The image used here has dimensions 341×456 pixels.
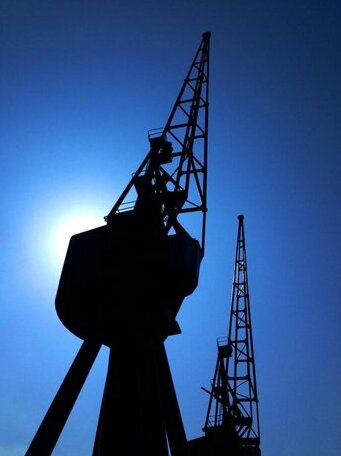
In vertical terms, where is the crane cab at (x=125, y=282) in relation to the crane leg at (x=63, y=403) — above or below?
above

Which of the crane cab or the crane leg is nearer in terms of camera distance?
the crane leg

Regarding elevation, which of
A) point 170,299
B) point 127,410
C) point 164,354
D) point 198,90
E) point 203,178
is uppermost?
point 198,90

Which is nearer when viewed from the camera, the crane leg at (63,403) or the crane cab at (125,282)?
the crane leg at (63,403)

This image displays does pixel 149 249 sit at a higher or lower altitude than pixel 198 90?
lower

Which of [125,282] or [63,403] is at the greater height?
[125,282]

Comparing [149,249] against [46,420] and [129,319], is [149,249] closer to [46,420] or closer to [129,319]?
[129,319]

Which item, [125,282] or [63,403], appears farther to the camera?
[125,282]

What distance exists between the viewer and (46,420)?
38.2 feet

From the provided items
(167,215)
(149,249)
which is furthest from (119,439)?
(167,215)

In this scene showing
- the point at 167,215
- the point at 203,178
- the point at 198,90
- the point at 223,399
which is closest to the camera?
the point at 167,215

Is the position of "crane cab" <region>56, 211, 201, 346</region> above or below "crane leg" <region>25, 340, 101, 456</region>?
above

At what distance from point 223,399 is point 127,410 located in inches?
1016

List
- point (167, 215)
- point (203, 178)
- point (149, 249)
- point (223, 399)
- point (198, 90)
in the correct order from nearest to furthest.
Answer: point (149, 249) → point (167, 215) → point (203, 178) → point (198, 90) → point (223, 399)

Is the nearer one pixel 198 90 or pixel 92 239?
pixel 92 239
